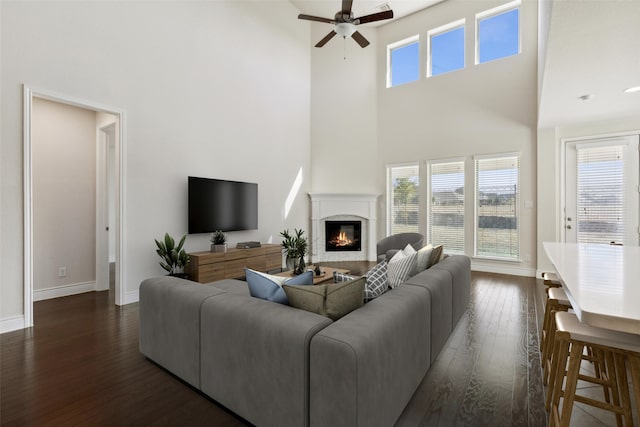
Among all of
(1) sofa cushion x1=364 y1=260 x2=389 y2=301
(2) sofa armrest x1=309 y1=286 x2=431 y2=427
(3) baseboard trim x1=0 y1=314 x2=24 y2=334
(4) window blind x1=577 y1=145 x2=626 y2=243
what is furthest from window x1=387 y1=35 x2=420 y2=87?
(3) baseboard trim x1=0 y1=314 x2=24 y2=334

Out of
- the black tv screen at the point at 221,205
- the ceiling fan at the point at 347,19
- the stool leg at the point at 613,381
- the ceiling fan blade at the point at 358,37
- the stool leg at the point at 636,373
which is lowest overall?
the stool leg at the point at 613,381

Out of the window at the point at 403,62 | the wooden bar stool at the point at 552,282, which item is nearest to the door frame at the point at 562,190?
the window at the point at 403,62

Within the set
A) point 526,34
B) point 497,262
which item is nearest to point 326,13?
point 526,34

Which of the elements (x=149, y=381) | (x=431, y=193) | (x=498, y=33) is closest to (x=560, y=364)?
(x=149, y=381)

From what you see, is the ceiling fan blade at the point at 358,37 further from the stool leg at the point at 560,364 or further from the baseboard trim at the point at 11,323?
the baseboard trim at the point at 11,323

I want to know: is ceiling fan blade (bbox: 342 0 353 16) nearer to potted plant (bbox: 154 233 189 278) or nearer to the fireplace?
potted plant (bbox: 154 233 189 278)

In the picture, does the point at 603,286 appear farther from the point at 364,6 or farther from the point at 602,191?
the point at 364,6

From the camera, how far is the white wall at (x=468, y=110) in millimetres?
5309

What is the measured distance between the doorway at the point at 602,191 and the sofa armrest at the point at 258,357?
5.43m

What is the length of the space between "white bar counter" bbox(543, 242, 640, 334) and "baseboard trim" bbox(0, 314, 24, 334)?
426cm

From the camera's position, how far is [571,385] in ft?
4.43

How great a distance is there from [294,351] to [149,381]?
1325 millimetres

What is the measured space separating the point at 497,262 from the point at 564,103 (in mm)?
2887

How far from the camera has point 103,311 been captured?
11.4 feet
